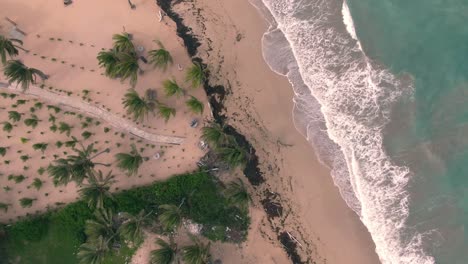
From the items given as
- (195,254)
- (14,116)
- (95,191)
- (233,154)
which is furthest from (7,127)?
(233,154)

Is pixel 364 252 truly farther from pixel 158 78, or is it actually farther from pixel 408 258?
pixel 158 78

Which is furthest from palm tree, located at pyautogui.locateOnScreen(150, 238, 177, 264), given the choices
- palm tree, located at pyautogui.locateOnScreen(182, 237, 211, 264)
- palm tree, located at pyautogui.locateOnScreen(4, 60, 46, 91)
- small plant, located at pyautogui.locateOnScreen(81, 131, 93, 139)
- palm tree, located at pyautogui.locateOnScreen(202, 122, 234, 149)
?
palm tree, located at pyautogui.locateOnScreen(4, 60, 46, 91)

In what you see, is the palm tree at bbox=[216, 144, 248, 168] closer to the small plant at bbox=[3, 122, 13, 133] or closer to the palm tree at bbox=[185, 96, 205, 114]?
the palm tree at bbox=[185, 96, 205, 114]

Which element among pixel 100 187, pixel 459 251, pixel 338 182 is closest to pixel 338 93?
pixel 338 182

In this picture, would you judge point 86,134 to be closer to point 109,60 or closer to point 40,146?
point 40,146

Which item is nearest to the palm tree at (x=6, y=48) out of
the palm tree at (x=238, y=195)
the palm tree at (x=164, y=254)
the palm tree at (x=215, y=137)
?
the palm tree at (x=215, y=137)

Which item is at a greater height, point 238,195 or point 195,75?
point 195,75
